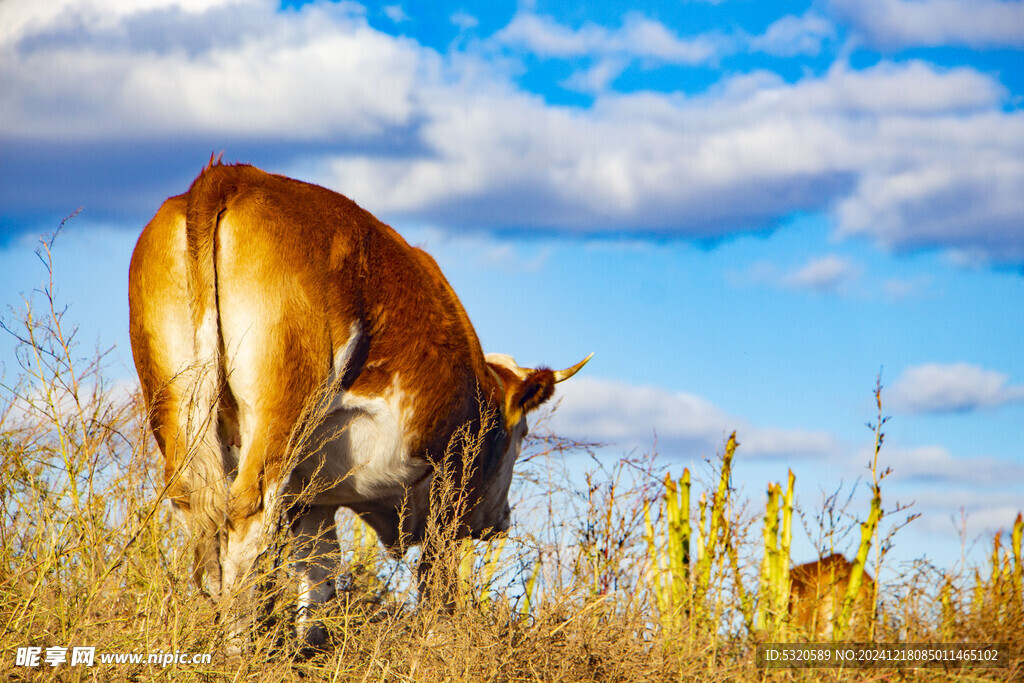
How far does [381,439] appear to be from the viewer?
4.31 metres

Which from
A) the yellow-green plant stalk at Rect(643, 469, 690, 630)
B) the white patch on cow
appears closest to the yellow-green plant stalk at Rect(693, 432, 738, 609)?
the yellow-green plant stalk at Rect(643, 469, 690, 630)

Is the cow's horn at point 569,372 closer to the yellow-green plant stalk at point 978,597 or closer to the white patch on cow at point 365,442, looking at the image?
the white patch on cow at point 365,442

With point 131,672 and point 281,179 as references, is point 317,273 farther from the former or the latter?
point 131,672

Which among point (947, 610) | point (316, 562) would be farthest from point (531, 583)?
point (947, 610)

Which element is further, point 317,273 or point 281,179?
point 281,179

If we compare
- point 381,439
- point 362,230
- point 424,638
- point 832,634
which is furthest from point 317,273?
point 832,634

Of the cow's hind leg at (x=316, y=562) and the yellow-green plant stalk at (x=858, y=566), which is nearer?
the cow's hind leg at (x=316, y=562)

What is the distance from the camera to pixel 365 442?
4293 mm

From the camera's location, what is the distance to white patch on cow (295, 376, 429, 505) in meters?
4.20

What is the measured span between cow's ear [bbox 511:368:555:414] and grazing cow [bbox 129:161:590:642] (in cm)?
81

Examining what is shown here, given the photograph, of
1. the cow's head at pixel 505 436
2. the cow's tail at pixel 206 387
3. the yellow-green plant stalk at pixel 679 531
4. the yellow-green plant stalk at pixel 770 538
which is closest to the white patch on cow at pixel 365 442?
the cow's tail at pixel 206 387

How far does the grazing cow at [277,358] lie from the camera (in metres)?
3.84

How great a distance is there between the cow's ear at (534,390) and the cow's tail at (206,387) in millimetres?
1977

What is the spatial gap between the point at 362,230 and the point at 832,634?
154 inches
